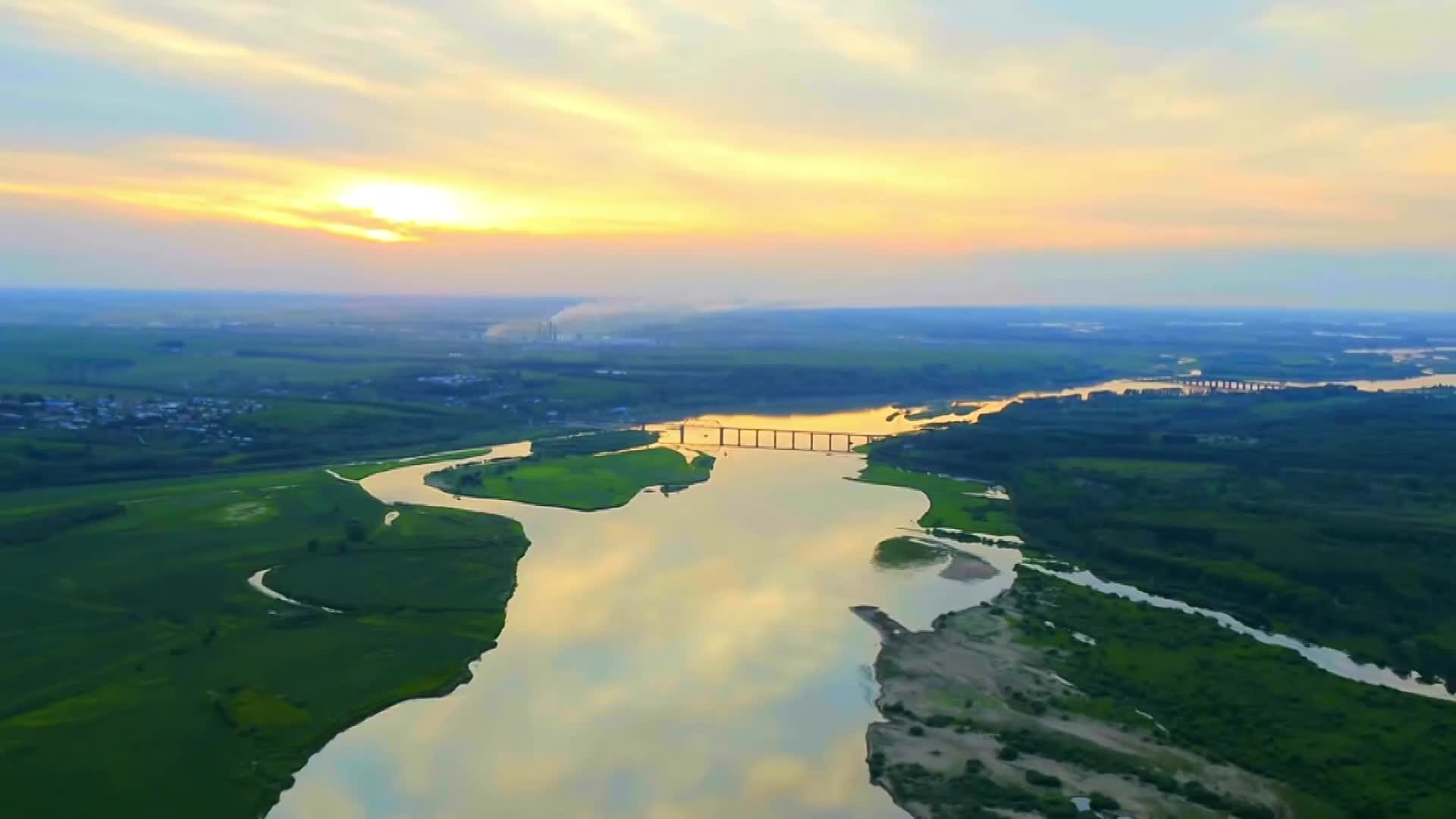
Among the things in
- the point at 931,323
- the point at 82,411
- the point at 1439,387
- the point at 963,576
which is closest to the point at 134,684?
the point at 963,576

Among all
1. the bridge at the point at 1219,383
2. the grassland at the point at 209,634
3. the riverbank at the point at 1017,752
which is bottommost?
the riverbank at the point at 1017,752

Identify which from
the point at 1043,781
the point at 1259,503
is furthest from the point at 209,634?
the point at 1259,503

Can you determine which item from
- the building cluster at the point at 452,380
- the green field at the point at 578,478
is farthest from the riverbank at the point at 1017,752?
the building cluster at the point at 452,380

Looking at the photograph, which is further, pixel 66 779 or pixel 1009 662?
pixel 1009 662

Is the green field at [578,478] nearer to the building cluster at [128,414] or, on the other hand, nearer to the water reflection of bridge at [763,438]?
the water reflection of bridge at [763,438]

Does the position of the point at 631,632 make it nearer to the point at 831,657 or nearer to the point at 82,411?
the point at 831,657

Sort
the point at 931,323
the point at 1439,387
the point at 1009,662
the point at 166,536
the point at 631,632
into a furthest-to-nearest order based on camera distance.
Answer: the point at 931,323, the point at 1439,387, the point at 166,536, the point at 631,632, the point at 1009,662
